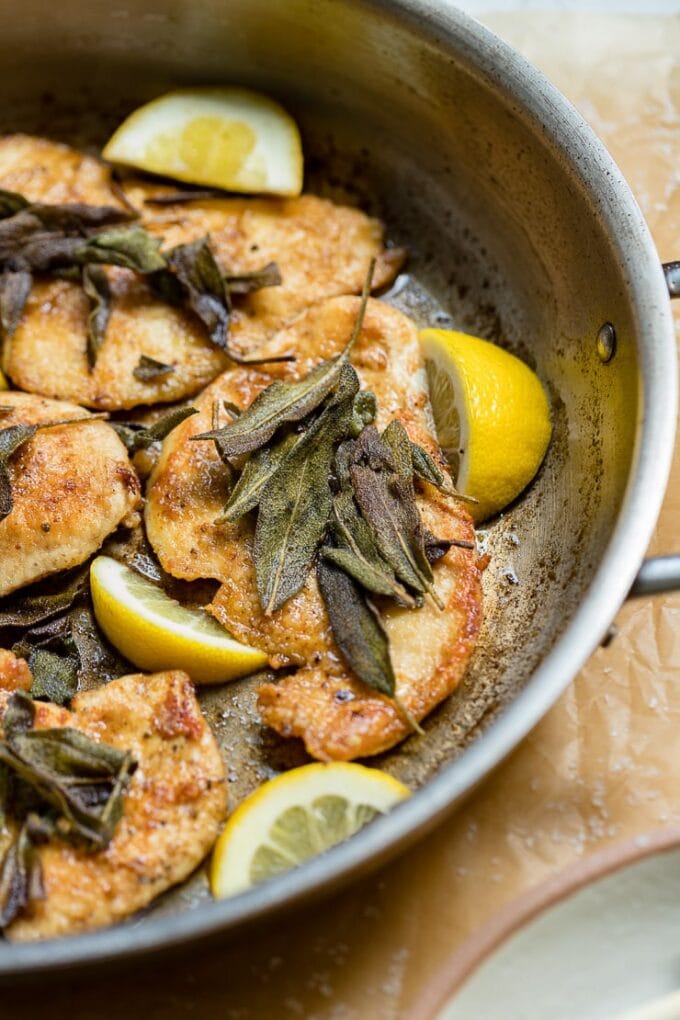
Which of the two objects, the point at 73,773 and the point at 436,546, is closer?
the point at 73,773

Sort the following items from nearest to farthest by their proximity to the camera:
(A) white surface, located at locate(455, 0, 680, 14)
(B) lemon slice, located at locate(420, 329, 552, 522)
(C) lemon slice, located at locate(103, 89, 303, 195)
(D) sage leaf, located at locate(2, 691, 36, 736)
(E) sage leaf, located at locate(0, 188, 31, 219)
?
1. (D) sage leaf, located at locate(2, 691, 36, 736)
2. (B) lemon slice, located at locate(420, 329, 552, 522)
3. (E) sage leaf, located at locate(0, 188, 31, 219)
4. (C) lemon slice, located at locate(103, 89, 303, 195)
5. (A) white surface, located at locate(455, 0, 680, 14)

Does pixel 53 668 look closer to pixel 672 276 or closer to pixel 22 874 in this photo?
pixel 22 874

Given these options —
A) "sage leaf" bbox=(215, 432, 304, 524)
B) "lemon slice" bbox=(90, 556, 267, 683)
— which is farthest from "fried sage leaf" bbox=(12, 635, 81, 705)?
"sage leaf" bbox=(215, 432, 304, 524)

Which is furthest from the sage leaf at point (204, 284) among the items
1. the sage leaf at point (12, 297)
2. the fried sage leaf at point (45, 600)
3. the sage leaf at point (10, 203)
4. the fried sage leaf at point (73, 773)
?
the fried sage leaf at point (73, 773)

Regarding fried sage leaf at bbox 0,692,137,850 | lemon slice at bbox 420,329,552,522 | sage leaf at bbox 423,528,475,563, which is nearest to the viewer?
fried sage leaf at bbox 0,692,137,850

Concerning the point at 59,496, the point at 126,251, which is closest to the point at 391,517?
the point at 59,496

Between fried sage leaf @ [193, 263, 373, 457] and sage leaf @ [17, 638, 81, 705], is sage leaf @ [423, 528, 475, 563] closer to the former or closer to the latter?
fried sage leaf @ [193, 263, 373, 457]
